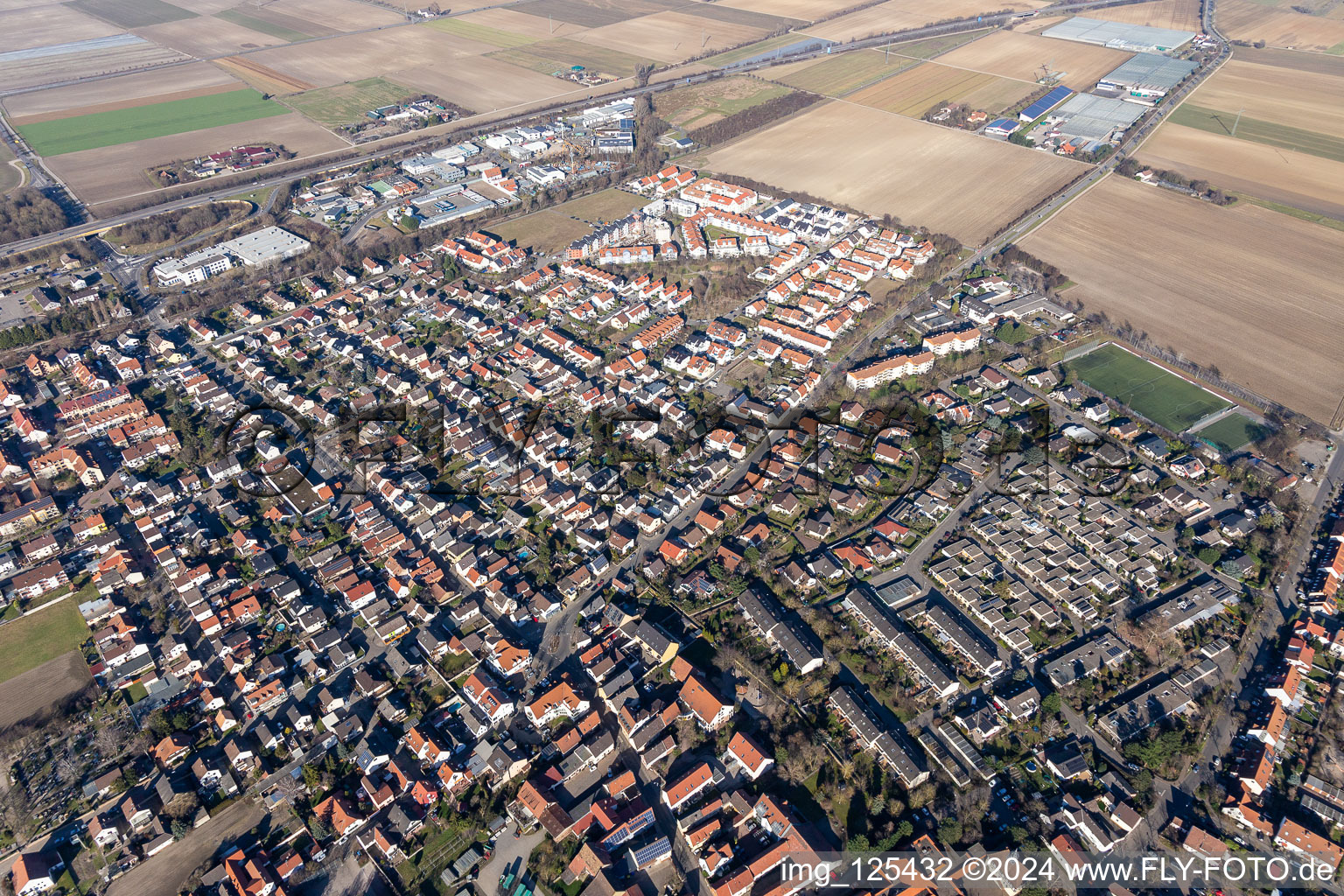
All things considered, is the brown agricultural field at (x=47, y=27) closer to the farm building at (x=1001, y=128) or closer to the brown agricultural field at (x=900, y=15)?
the brown agricultural field at (x=900, y=15)

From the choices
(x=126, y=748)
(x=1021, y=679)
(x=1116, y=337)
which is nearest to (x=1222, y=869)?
(x=1021, y=679)

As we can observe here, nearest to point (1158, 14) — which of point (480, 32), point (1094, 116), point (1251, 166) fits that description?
point (1094, 116)

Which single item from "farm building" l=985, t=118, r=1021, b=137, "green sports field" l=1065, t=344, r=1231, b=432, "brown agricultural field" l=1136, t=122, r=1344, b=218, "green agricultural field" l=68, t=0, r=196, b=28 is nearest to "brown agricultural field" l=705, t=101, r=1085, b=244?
"farm building" l=985, t=118, r=1021, b=137

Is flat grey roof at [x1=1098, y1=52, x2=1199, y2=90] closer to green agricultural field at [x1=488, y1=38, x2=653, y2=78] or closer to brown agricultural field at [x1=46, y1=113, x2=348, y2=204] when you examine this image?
green agricultural field at [x1=488, y1=38, x2=653, y2=78]

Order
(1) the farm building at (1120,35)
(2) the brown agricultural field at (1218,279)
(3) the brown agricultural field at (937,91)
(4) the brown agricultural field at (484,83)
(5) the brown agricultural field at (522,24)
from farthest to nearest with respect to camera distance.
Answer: (5) the brown agricultural field at (522,24) → (1) the farm building at (1120,35) → (4) the brown agricultural field at (484,83) → (3) the brown agricultural field at (937,91) → (2) the brown agricultural field at (1218,279)

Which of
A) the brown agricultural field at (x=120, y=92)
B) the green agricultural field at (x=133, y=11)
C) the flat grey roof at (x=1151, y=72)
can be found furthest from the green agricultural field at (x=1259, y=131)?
→ the green agricultural field at (x=133, y=11)

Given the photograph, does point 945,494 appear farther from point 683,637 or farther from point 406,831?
point 406,831

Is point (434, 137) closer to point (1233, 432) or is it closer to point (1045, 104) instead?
point (1045, 104)
